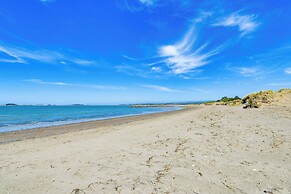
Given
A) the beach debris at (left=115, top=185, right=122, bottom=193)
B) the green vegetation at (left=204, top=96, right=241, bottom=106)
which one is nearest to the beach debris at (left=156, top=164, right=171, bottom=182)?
the beach debris at (left=115, top=185, right=122, bottom=193)

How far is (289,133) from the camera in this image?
7.71 m

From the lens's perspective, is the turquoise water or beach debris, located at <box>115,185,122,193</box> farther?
the turquoise water

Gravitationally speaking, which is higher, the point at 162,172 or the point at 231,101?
the point at 231,101

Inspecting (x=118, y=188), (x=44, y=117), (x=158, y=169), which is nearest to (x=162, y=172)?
(x=158, y=169)

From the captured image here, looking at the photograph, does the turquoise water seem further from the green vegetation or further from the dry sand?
the green vegetation

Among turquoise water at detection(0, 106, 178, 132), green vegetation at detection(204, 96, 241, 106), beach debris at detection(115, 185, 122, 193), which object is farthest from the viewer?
green vegetation at detection(204, 96, 241, 106)

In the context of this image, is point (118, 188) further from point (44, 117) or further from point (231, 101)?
point (231, 101)

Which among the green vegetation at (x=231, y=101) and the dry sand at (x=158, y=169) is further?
the green vegetation at (x=231, y=101)

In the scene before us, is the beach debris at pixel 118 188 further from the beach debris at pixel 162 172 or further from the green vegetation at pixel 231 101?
the green vegetation at pixel 231 101

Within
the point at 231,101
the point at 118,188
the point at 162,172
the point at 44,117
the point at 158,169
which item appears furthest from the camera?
the point at 231,101

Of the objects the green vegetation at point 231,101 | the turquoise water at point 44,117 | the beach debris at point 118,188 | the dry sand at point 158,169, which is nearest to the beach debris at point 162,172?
the dry sand at point 158,169

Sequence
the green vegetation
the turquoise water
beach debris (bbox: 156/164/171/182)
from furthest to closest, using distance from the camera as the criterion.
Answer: the green vegetation
the turquoise water
beach debris (bbox: 156/164/171/182)

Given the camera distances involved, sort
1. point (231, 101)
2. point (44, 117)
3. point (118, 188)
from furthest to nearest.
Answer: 1. point (231, 101)
2. point (44, 117)
3. point (118, 188)

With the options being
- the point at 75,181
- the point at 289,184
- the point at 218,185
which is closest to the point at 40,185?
the point at 75,181
